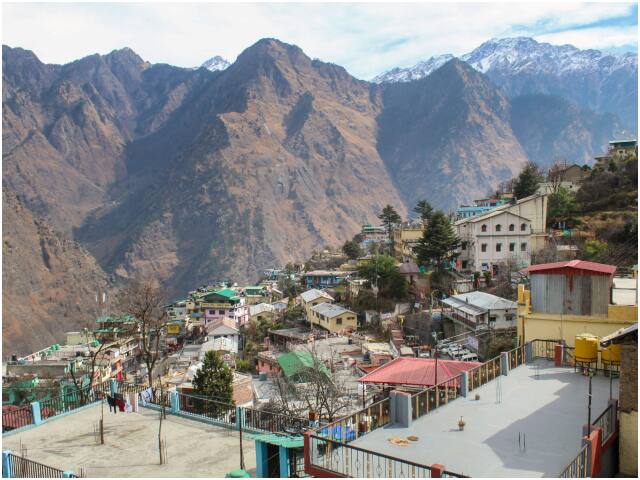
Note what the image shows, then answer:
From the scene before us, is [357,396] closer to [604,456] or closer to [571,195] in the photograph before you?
[604,456]

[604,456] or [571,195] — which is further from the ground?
[571,195]

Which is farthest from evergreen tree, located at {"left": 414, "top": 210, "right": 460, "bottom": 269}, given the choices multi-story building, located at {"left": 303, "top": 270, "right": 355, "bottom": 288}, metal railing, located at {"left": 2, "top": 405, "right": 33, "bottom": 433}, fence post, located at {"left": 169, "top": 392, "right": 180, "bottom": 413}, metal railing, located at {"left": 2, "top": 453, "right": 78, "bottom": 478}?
metal railing, located at {"left": 2, "top": 453, "right": 78, "bottom": 478}

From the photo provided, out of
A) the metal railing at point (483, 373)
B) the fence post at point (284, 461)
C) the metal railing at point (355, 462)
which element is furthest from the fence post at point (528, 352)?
the metal railing at point (355, 462)

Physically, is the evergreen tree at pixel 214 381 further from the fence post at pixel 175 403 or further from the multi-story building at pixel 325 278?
Result: the multi-story building at pixel 325 278

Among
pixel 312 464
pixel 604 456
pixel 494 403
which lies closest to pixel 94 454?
pixel 312 464

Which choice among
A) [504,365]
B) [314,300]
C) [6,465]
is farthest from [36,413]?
[314,300]

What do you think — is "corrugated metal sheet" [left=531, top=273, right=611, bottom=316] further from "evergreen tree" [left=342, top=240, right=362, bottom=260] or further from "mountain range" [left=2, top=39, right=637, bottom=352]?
"mountain range" [left=2, top=39, right=637, bottom=352]
